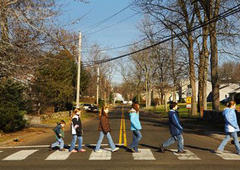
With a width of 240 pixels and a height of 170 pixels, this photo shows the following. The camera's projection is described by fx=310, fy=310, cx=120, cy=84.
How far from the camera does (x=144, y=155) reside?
406 inches

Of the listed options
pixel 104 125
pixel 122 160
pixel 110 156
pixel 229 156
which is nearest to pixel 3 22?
pixel 104 125

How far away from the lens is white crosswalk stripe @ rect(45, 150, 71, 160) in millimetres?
10109

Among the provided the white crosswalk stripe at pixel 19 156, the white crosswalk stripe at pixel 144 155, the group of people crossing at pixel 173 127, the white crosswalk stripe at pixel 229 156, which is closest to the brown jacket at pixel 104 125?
the group of people crossing at pixel 173 127

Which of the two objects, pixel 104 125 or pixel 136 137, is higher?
pixel 104 125

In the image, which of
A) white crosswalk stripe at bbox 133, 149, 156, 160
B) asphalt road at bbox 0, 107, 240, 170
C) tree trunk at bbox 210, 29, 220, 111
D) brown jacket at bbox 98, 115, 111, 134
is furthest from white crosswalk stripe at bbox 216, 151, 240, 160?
tree trunk at bbox 210, 29, 220, 111

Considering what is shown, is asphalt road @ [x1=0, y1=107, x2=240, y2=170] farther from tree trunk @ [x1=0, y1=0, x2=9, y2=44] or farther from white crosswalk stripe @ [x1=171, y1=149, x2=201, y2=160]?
tree trunk @ [x1=0, y1=0, x2=9, y2=44]

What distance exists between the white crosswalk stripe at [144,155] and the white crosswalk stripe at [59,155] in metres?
2.33

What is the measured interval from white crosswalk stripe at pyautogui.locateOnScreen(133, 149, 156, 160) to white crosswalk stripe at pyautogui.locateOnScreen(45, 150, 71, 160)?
2.33 meters

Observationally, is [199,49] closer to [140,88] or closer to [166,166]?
[166,166]

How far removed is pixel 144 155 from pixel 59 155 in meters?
2.92

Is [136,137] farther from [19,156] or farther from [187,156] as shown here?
[19,156]

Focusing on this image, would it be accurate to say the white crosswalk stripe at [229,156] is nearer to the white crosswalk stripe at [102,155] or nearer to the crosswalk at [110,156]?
A: the crosswalk at [110,156]

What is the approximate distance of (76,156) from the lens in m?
10.4

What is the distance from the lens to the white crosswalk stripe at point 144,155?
9805 millimetres
